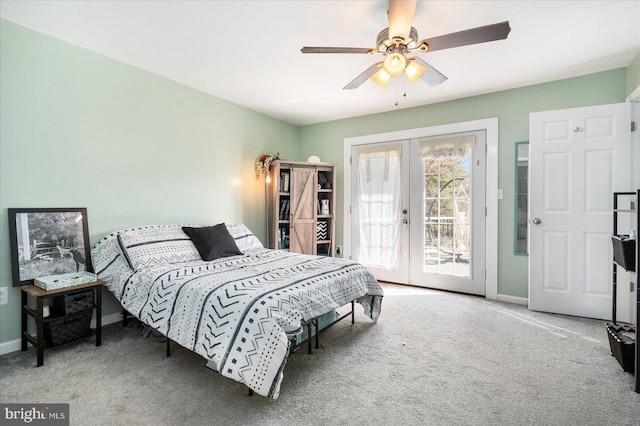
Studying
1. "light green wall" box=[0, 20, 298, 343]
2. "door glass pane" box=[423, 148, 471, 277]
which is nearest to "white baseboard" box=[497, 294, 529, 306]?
"door glass pane" box=[423, 148, 471, 277]

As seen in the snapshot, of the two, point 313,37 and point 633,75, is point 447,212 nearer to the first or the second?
point 633,75

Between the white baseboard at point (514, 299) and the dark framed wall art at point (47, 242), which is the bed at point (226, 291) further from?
the white baseboard at point (514, 299)

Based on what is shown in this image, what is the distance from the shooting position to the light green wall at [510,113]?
3164 millimetres

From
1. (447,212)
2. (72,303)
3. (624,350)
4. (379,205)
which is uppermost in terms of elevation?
(379,205)

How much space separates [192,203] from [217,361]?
90.6 inches

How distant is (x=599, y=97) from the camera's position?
10.3ft

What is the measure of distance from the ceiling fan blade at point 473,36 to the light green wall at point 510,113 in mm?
1639

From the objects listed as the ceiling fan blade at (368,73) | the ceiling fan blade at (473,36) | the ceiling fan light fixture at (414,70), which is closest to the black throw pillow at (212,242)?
the ceiling fan blade at (368,73)

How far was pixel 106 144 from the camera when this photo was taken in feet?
9.46

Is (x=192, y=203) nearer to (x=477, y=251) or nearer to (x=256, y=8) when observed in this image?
(x=256, y=8)

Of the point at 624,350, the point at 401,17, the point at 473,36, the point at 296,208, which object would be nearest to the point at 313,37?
the point at 401,17

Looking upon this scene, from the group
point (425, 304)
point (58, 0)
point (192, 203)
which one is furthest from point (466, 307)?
point (58, 0)

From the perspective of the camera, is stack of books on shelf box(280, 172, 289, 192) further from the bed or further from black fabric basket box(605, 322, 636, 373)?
black fabric basket box(605, 322, 636, 373)

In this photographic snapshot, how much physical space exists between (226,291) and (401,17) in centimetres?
197
